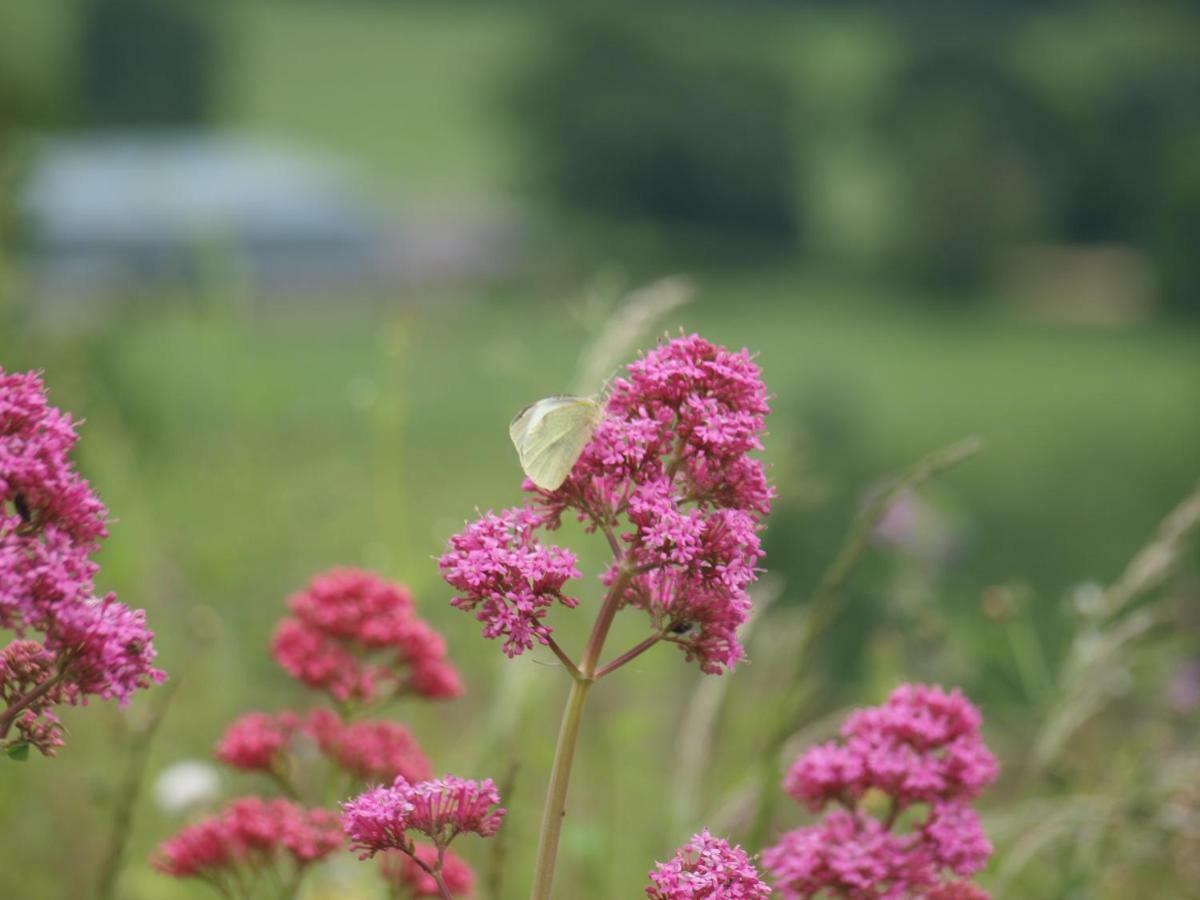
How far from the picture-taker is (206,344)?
5754 millimetres

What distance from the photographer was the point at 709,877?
1658 mm

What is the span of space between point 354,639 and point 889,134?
39.7 meters

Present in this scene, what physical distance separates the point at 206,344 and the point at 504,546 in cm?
429

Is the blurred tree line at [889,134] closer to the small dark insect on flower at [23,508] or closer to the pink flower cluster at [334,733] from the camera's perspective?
the pink flower cluster at [334,733]

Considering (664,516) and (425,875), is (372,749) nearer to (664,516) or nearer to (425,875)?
(425,875)

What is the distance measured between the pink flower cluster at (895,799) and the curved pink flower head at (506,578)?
55cm

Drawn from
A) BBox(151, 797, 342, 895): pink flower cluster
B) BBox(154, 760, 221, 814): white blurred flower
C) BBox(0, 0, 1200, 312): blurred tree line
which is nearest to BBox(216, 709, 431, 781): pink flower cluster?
BBox(151, 797, 342, 895): pink flower cluster

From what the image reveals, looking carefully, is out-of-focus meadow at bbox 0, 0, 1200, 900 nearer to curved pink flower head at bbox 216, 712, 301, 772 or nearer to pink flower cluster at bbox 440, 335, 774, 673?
pink flower cluster at bbox 440, 335, 774, 673

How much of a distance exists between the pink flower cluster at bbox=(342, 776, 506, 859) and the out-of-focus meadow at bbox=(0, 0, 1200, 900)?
180 mm

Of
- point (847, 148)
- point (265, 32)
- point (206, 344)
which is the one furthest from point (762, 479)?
point (265, 32)

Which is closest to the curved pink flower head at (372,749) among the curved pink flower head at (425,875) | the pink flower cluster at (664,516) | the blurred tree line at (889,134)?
the curved pink flower head at (425,875)

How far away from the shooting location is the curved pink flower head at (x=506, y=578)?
1.66 m

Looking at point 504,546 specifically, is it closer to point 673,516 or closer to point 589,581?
point 673,516

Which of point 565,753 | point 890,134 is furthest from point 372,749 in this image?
point 890,134
